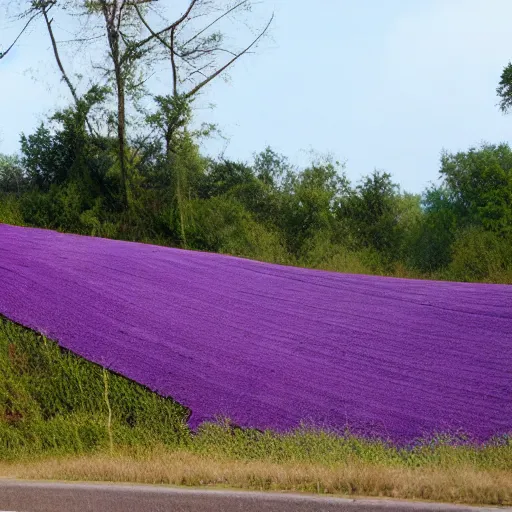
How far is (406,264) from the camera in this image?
46.8 feet

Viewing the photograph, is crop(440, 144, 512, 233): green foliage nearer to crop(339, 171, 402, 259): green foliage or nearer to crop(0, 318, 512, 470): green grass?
crop(339, 171, 402, 259): green foliage

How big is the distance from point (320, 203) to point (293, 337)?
758 centimetres

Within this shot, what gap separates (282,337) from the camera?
770cm

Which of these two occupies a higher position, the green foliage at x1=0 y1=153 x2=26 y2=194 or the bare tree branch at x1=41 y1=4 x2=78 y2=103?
the bare tree branch at x1=41 y1=4 x2=78 y2=103

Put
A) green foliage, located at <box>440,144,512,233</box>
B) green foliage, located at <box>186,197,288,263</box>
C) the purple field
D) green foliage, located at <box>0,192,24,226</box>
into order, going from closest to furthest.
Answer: the purple field
green foliage, located at <box>186,197,288,263</box>
green foliage, located at <box>0,192,24,226</box>
green foliage, located at <box>440,144,512,233</box>

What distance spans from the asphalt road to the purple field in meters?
1.95

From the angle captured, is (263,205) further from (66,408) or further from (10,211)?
(66,408)

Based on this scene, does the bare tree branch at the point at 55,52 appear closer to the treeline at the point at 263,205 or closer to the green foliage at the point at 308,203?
the treeline at the point at 263,205

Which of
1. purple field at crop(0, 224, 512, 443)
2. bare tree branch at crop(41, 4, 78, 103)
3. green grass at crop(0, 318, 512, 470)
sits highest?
bare tree branch at crop(41, 4, 78, 103)

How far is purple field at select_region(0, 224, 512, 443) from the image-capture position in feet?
22.3

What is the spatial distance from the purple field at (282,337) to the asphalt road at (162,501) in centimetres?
195

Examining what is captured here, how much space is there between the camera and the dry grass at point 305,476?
4.77m

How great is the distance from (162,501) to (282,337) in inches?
128

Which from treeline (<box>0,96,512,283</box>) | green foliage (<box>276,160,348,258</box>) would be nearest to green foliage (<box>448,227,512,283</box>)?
treeline (<box>0,96,512,283</box>)
